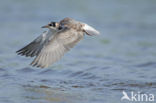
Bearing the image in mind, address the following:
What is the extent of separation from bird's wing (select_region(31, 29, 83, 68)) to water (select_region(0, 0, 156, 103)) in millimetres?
508

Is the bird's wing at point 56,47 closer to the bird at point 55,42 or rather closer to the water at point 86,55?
the bird at point 55,42

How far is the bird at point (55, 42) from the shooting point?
7.84 meters

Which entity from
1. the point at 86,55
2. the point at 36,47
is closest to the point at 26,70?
the point at 36,47

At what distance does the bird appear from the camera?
25.7 ft

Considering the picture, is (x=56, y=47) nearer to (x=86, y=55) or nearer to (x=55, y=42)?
→ (x=55, y=42)

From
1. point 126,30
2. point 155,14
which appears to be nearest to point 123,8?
point 155,14

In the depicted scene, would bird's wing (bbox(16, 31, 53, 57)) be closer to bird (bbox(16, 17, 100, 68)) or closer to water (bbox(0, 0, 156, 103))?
bird (bbox(16, 17, 100, 68))

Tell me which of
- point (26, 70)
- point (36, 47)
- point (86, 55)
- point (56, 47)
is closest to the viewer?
point (56, 47)

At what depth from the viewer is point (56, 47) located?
8023 millimetres

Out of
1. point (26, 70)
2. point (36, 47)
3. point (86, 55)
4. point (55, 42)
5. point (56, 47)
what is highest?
point (86, 55)

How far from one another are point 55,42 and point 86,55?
3.04 metres

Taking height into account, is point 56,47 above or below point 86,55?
below

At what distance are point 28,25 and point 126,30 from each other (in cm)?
349

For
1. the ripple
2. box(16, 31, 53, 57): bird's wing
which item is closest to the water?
the ripple
